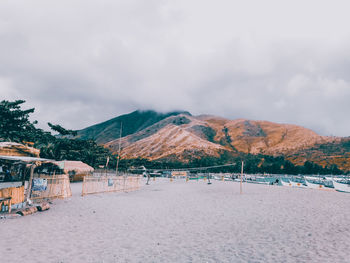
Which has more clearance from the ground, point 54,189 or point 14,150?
point 14,150

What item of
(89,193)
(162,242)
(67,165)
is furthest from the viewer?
(67,165)

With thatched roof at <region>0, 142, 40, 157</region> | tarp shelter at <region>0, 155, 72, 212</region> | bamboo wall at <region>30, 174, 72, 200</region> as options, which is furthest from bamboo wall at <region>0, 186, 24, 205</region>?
thatched roof at <region>0, 142, 40, 157</region>

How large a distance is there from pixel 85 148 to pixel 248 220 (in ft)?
123

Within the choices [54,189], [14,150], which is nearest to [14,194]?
[54,189]

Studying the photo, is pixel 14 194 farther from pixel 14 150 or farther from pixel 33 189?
pixel 14 150

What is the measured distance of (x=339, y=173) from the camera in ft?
428

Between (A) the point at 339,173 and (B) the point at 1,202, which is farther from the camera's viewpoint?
(A) the point at 339,173

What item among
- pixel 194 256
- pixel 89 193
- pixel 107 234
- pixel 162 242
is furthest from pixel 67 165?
pixel 194 256

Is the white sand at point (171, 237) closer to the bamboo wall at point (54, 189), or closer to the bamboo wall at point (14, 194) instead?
the bamboo wall at point (14, 194)

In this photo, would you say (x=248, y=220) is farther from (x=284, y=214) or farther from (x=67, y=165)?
(x=67, y=165)

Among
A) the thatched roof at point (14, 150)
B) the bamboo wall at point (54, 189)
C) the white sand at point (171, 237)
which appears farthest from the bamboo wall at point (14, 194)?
the thatched roof at point (14, 150)

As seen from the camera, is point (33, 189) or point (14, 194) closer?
point (14, 194)

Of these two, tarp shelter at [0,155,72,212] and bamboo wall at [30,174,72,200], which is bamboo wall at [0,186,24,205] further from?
bamboo wall at [30,174,72,200]

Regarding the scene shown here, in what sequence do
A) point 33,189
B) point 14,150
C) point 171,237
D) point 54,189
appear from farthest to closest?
point 14,150
point 54,189
point 33,189
point 171,237
